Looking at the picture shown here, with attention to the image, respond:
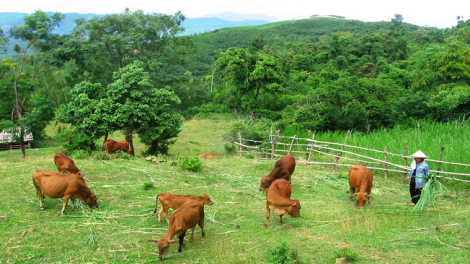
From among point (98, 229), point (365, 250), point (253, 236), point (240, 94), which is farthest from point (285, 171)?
point (240, 94)

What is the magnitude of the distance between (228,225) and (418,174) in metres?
4.18

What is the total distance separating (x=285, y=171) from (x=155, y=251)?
182 inches

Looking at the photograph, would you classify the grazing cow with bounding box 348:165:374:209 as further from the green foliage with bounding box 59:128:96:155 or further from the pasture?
the green foliage with bounding box 59:128:96:155

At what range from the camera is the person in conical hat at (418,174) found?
782 centimetres

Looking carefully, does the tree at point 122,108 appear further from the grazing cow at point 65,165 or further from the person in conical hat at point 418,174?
the person in conical hat at point 418,174

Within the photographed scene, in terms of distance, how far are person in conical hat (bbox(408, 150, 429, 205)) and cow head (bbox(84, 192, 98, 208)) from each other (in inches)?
260

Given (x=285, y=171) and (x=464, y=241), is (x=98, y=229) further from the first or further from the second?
(x=464, y=241)

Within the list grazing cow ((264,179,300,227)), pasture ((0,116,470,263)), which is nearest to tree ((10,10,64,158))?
pasture ((0,116,470,263))

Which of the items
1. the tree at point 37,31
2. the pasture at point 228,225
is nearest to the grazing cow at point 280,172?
the pasture at point 228,225

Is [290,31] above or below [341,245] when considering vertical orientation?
above

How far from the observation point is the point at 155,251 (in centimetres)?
592

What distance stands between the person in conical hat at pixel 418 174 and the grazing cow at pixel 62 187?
6701mm

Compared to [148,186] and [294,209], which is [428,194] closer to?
[294,209]

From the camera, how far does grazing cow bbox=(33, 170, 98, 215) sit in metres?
7.22
